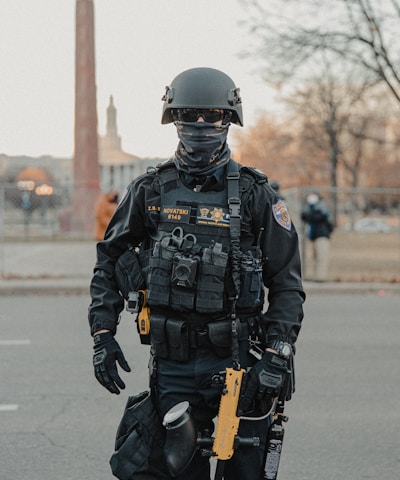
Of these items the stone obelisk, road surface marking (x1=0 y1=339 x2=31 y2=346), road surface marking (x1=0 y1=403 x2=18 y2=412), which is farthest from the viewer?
the stone obelisk

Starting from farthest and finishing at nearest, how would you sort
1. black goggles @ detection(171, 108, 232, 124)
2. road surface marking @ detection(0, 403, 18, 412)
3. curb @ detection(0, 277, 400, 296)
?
1. curb @ detection(0, 277, 400, 296)
2. road surface marking @ detection(0, 403, 18, 412)
3. black goggles @ detection(171, 108, 232, 124)

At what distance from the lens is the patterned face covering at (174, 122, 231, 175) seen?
2941mm

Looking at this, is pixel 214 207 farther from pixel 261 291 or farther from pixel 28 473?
pixel 28 473

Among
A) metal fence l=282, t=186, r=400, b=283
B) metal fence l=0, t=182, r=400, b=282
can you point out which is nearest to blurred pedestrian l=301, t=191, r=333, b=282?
metal fence l=282, t=186, r=400, b=283

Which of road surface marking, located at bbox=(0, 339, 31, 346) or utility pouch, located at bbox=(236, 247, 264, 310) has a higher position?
utility pouch, located at bbox=(236, 247, 264, 310)

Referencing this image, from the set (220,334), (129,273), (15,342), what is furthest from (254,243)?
(15,342)

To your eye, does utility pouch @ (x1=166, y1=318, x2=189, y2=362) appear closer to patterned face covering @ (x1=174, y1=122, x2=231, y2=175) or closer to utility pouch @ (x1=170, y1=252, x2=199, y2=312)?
utility pouch @ (x1=170, y1=252, x2=199, y2=312)

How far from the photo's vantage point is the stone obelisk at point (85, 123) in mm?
24064

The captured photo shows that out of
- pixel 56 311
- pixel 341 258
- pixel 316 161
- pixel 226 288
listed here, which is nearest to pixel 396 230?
pixel 341 258

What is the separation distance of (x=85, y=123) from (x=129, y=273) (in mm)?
23268

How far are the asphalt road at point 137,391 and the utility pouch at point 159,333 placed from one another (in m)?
1.67

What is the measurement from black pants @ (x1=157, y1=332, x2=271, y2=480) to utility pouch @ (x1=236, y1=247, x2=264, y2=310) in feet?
0.41

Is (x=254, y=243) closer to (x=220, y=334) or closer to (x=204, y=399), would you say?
(x=220, y=334)

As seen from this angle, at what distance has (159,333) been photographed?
114 inches
